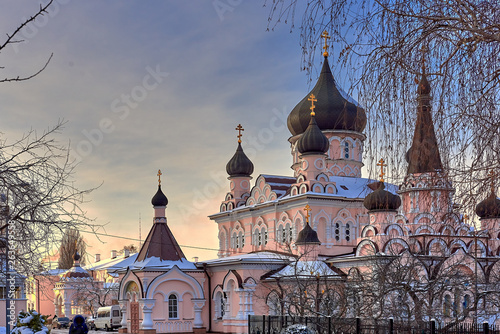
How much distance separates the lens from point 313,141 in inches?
1352

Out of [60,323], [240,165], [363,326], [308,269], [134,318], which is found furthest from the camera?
[60,323]

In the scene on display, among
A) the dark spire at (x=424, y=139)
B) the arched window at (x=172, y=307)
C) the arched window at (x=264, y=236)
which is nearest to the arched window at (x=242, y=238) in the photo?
the arched window at (x=264, y=236)

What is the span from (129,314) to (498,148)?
30.5 metres

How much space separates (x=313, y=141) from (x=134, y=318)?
12.3 meters

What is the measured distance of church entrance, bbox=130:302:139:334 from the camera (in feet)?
111

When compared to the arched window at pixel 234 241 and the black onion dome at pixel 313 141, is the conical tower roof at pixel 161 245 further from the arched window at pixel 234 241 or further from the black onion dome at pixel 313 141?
the black onion dome at pixel 313 141

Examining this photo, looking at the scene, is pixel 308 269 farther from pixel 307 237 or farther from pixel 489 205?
pixel 489 205

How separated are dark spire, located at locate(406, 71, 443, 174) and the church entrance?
28.6 meters

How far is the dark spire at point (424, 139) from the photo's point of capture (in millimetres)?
6820

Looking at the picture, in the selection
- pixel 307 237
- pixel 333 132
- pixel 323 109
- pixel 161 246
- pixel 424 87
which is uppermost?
pixel 323 109

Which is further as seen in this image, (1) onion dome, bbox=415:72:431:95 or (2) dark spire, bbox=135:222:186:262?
(2) dark spire, bbox=135:222:186:262

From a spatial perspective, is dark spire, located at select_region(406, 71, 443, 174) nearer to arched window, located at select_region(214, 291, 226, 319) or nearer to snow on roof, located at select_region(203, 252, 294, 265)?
snow on roof, located at select_region(203, 252, 294, 265)

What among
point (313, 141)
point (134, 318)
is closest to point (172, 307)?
point (134, 318)

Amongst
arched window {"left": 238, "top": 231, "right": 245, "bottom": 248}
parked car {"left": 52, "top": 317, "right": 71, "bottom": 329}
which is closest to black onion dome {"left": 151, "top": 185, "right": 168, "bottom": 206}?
arched window {"left": 238, "top": 231, "right": 245, "bottom": 248}
